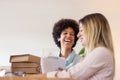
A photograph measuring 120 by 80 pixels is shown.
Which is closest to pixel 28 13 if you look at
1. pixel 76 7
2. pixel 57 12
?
pixel 57 12

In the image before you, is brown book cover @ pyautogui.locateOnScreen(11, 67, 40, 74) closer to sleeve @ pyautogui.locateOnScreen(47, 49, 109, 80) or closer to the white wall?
sleeve @ pyautogui.locateOnScreen(47, 49, 109, 80)

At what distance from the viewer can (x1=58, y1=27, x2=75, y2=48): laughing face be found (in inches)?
87.6

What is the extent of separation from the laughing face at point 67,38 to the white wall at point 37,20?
0.58 metres

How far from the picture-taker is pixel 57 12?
2957 mm

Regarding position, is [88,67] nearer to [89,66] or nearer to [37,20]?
[89,66]

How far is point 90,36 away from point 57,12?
5.21ft

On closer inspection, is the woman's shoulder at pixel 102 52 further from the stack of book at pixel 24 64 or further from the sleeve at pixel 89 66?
the stack of book at pixel 24 64

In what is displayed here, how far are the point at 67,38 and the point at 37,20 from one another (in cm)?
80

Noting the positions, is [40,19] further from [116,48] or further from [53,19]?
[116,48]

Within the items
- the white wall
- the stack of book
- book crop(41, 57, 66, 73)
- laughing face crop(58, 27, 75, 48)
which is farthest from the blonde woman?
the white wall

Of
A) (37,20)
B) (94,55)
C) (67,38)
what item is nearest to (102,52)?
(94,55)

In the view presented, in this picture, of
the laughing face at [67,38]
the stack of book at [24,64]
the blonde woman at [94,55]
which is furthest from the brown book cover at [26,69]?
the laughing face at [67,38]

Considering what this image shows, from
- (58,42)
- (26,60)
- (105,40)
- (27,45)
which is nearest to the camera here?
(105,40)

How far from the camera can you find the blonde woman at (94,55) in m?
1.30
